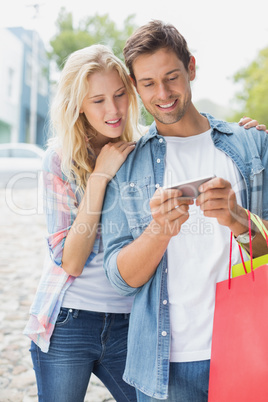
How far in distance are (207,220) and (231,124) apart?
0.45 metres

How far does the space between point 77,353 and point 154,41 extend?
129 centimetres

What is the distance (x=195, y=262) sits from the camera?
1661 millimetres

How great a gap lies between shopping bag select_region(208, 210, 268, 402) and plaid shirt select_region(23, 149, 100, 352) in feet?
2.22

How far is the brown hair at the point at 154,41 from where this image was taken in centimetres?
175

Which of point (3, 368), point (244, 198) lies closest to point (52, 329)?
point (244, 198)

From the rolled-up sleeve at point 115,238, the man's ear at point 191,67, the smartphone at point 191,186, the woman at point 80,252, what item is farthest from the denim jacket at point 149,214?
the smartphone at point 191,186

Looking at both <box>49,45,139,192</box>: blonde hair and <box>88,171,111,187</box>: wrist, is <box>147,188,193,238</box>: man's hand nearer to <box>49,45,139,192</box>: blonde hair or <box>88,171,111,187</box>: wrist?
<box>88,171,111,187</box>: wrist

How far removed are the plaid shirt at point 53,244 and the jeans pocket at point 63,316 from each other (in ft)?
0.06

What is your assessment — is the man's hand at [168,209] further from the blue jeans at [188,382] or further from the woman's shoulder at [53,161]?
the woman's shoulder at [53,161]

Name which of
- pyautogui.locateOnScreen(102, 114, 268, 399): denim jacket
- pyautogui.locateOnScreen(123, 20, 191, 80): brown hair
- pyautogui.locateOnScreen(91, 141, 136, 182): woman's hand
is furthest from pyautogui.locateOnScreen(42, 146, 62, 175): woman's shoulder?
pyautogui.locateOnScreen(123, 20, 191, 80): brown hair

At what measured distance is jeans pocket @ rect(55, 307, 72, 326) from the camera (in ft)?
6.35

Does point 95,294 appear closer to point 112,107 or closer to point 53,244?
point 53,244

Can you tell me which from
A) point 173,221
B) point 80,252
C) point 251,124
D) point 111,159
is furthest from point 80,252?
point 251,124

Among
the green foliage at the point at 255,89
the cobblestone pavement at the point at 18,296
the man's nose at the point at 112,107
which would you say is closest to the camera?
the man's nose at the point at 112,107
